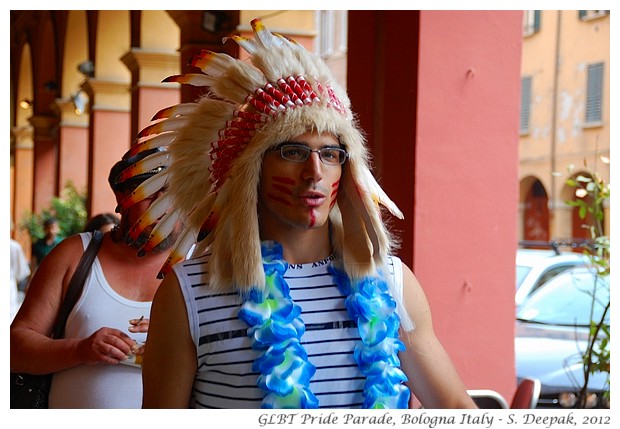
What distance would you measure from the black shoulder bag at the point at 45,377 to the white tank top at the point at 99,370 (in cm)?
2

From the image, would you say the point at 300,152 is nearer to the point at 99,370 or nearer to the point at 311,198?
the point at 311,198

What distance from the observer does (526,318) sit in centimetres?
732

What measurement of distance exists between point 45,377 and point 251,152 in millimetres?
1240

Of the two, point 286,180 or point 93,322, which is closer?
point 286,180

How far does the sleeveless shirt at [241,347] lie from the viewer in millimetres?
1919

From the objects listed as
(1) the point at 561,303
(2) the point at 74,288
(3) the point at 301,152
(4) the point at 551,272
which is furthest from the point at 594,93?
(3) the point at 301,152

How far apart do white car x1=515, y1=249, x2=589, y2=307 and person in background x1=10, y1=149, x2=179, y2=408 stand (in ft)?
16.6

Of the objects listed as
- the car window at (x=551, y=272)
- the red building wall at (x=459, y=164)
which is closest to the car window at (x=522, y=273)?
the car window at (x=551, y=272)

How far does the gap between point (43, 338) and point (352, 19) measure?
2.72 metres

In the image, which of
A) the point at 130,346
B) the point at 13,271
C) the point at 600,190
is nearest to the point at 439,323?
the point at 600,190

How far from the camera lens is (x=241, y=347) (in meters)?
1.94

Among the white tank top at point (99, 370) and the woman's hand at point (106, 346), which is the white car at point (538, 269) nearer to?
the white tank top at point (99, 370)

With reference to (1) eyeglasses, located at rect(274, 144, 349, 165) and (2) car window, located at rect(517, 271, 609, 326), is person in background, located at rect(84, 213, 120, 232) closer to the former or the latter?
(1) eyeglasses, located at rect(274, 144, 349, 165)

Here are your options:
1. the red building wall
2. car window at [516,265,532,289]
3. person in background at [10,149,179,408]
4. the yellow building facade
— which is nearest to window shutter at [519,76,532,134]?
the yellow building facade
